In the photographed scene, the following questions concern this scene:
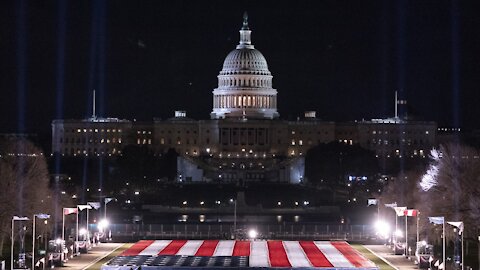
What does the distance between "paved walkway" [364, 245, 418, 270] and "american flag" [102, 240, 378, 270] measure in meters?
1.15

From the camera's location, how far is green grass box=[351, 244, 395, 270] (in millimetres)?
57153

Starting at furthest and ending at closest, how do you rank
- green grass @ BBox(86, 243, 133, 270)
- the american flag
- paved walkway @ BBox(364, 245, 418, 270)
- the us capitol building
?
the us capitol building < paved walkway @ BBox(364, 245, 418, 270) < green grass @ BBox(86, 243, 133, 270) < the american flag

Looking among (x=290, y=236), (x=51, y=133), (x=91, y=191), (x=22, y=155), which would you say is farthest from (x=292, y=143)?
(x=290, y=236)

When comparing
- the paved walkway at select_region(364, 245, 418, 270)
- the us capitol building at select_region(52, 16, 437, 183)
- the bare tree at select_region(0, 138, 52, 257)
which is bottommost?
the paved walkway at select_region(364, 245, 418, 270)

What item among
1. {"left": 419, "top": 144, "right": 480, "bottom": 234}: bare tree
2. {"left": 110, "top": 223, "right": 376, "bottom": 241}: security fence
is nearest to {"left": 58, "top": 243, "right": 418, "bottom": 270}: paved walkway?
{"left": 419, "top": 144, "right": 480, "bottom": 234}: bare tree

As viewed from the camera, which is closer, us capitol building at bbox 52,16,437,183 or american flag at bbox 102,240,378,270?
american flag at bbox 102,240,378,270

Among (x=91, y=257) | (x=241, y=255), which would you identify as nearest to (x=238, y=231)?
(x=91, y=257)

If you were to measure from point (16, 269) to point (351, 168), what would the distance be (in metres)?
99.2

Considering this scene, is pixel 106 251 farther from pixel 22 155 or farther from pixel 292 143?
pixel 292 143

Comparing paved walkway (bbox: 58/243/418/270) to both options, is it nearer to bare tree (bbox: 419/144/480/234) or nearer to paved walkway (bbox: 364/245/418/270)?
paved walkway (bbox: 364/245/418/270)

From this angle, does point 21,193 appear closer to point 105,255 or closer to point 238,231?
point 105,255

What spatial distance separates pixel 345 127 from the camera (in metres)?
196

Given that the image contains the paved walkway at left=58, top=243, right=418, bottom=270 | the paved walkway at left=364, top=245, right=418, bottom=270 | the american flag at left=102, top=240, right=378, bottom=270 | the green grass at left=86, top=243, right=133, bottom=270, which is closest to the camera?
the american flag at left=102, top=240, right=378, bottom=270

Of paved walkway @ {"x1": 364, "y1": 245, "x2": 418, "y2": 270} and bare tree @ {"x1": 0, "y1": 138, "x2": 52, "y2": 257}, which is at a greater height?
bare tree @ {"x1": 0, "y1": 138, "x2": 52, "y2": 257}
